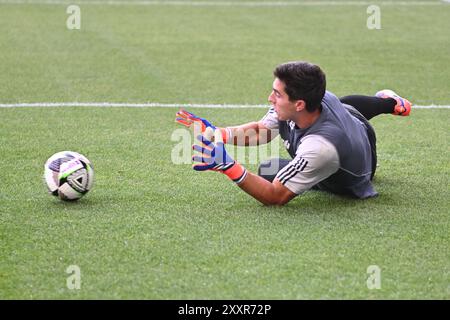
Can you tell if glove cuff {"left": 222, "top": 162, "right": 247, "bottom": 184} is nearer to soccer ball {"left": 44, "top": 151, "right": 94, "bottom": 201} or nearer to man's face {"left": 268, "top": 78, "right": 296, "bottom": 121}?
man's face {"left": 268, "top": 78, "right": 296, "bottom": 121}

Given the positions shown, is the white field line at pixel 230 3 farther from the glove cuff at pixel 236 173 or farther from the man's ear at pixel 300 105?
the glove cuff at pixel 236 173

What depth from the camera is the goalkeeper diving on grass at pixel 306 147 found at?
5.81 meters

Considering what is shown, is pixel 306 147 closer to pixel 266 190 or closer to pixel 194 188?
pixel 266 190

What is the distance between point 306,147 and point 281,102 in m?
0.35

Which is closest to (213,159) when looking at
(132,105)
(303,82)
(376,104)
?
(303,82)

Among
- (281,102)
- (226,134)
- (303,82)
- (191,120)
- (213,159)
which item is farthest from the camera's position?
(226,134)

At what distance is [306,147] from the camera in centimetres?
587

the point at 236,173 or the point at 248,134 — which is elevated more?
the point at 248,134

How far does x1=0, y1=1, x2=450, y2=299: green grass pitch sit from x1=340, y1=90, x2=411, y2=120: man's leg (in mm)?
457

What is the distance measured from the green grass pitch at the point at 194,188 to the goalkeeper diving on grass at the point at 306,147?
0.15 metres

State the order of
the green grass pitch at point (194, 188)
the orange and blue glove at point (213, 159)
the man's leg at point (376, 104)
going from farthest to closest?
the man's leg at point (376, 104) → the orange and blue glove at point (213, 159) → the green grass pitch at point (194, 188)

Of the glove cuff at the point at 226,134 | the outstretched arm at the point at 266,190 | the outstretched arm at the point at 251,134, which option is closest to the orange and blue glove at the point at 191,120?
the glove cuff at the point at 226,134
